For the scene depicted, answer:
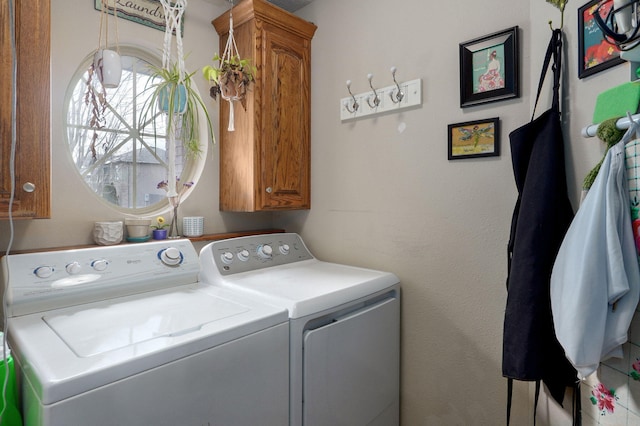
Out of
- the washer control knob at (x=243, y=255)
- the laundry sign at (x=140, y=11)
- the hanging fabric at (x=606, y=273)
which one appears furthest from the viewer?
the washer control knob at (x=243, y=255)

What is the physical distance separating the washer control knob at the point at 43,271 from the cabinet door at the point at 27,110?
0.21 m

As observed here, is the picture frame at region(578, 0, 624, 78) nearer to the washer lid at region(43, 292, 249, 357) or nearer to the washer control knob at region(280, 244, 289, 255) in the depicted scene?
the washer lid at region(43, 292, 249, 357)

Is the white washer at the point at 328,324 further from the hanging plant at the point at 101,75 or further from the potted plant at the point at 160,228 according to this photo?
the hanging plant at the point at 101,75

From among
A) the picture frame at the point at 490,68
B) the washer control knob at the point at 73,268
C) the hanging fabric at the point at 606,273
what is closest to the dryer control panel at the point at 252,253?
the washer control knob at the point at 73,268

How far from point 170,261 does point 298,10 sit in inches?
69.8

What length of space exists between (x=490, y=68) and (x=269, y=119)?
111 centimetres

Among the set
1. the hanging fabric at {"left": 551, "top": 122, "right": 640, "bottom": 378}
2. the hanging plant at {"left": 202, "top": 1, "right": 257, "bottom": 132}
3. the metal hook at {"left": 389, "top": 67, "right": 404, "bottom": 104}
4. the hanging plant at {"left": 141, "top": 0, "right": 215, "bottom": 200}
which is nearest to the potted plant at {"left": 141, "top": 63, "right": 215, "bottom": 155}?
the hanging plant at {"left": 141, "top": 0, "right": 215, "bottom": 200}

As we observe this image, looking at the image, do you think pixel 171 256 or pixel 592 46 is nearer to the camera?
pixel 592 46

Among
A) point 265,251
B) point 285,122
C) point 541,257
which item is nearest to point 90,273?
point 265,251

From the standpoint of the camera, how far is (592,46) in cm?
105

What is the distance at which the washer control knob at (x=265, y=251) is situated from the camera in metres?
1.92

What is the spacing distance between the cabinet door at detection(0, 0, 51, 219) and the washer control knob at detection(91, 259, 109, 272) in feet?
0.85

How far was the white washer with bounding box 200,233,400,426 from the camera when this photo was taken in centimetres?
129

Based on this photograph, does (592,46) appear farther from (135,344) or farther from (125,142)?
(125,142)
